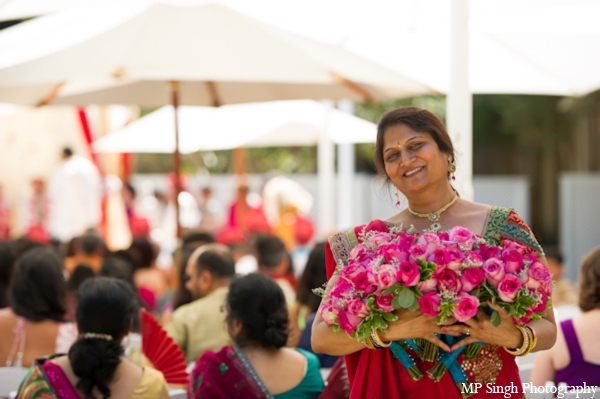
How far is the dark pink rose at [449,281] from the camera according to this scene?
7.24 ft

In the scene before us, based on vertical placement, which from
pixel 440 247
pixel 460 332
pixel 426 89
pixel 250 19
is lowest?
pixel 460 332

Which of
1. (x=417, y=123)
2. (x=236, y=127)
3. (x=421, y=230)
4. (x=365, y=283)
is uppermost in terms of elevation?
(x=236, y=127)

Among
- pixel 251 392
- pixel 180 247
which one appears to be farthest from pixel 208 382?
pixel 180 247

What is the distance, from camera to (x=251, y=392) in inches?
126

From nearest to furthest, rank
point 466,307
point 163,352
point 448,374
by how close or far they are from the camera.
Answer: point 466,307 < point 448,374 < point 163,352

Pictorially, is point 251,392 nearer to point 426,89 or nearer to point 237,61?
point 237,61

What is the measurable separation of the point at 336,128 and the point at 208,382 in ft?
21.8

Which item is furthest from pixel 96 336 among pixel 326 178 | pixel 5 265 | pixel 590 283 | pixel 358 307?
pixel 326 178

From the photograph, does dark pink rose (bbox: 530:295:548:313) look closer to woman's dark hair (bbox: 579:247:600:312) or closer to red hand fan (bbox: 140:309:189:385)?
woman's dark hair (bbox: 579:247:600:312)

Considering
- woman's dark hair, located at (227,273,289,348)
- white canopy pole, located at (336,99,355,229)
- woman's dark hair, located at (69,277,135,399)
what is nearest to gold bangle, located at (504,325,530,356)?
woman's dark hair, located at (227,273,289,348)

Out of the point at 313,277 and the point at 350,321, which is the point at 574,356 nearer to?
the point at 313,277

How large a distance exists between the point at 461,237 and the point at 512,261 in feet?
0.52

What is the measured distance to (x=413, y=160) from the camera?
259 centimetres

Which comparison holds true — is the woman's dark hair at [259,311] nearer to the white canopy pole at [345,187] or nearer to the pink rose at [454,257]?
the pink rose at [454,257]
